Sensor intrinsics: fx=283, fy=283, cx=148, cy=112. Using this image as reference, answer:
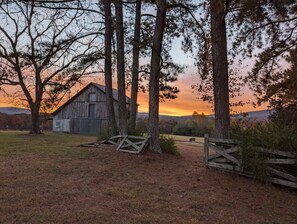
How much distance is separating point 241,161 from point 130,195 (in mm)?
3428

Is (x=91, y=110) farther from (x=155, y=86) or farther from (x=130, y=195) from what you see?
(x=130, y=195)

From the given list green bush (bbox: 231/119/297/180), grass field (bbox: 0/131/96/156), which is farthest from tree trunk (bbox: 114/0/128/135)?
green bush (bbox: 231/119/297/180)

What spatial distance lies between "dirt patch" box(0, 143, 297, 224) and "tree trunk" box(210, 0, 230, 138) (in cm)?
147

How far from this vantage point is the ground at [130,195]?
467 cm

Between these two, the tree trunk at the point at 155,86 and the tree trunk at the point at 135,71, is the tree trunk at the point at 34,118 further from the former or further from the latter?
the tree trunk at the point at 155,86

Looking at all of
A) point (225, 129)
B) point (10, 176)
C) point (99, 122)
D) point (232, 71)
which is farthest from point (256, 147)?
point (99, 122)

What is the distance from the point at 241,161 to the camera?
7676 mm

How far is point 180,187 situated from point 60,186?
2.82m

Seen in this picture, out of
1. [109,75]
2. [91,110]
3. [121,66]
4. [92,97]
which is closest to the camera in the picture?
[121,66]

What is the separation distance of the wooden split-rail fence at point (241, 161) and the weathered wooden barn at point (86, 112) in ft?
76.8

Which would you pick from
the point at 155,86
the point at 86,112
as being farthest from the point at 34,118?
the point at 155,86

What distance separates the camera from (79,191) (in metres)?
5.99

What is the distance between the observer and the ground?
467cm

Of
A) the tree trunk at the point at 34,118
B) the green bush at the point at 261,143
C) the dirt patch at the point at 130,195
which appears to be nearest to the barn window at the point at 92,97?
the tree trunk at the point at 34,118
